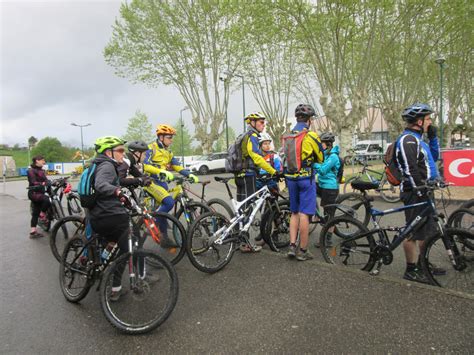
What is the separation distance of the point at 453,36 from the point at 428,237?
807 inches

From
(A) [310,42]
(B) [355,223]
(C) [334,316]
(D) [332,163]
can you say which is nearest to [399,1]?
(A) [310,42]

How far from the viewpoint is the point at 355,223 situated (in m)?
3.78

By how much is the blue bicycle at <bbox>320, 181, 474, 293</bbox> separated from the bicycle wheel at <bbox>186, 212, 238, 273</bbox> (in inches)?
47.6

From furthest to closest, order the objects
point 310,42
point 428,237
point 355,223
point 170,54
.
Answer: point 170,54 → point 310,42 → point 355,223 → point 428,237

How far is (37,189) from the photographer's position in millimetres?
6676

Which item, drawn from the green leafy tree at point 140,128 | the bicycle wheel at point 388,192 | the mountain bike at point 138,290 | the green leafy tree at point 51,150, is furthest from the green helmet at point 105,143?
the green leafy tree at point 51,150

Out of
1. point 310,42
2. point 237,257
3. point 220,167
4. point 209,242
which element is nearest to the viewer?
point 209,242

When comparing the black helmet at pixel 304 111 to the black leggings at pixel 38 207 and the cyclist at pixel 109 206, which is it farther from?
the black leggings at pixel 38 207

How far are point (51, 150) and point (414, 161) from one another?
85505mm

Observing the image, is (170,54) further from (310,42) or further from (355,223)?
(355,223)

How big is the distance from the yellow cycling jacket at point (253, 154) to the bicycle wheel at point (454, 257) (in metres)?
2.02

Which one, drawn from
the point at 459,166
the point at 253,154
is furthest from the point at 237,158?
the point at 459,166

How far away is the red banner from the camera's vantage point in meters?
9.07

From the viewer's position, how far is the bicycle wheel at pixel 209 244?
396 cm
